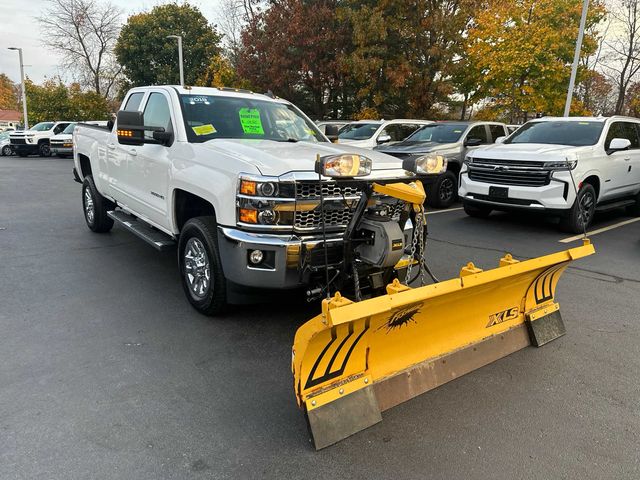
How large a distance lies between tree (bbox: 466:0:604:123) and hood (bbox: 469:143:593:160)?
10879 millimetres

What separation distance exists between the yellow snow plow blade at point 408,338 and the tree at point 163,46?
33848 millimetres

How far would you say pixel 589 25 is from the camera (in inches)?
774

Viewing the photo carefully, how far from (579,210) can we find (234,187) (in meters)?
6.53

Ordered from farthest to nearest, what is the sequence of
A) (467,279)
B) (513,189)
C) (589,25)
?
1. (589,25)
2. (513,189)
3. (467,279)

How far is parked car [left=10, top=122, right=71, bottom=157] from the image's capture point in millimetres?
25188

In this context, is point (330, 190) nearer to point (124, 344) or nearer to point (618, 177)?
point (124, 344)

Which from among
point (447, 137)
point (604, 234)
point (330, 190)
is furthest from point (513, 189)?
point (330, 190)

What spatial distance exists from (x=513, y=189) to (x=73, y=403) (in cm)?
730

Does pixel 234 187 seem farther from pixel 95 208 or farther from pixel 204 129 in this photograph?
pixel 95 208

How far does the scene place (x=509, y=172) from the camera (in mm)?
8289

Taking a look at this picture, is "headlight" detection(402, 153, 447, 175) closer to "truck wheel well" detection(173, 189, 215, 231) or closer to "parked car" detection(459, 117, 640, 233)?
"truck wheel well" detection(173, 189, 215, 231)

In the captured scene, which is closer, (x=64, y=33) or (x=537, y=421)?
(x=537, y=421)

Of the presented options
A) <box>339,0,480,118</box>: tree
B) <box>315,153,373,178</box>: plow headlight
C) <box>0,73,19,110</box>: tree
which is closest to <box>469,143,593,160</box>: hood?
<box>315,153,373,178</box>: plow headlight

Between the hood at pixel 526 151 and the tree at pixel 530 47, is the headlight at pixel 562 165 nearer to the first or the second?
the hood at pixel 526 151
